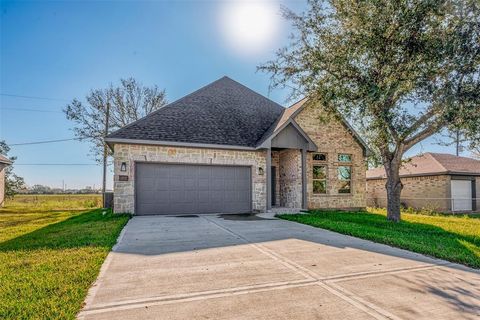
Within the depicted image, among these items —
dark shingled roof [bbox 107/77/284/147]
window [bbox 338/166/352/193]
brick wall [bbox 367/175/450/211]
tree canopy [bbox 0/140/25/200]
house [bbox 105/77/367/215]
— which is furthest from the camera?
tree canopy [bbox 0/140/25/200]

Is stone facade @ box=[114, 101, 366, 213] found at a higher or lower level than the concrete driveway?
higher

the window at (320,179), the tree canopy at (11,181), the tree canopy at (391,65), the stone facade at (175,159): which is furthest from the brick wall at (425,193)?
the tree canopy at (11,181)

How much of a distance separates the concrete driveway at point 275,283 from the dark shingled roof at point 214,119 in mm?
6304

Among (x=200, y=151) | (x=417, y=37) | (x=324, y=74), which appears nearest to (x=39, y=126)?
(x=200, y=151)

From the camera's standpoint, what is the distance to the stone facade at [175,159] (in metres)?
11.2

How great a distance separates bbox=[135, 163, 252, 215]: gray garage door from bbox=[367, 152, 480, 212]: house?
39.9 ft

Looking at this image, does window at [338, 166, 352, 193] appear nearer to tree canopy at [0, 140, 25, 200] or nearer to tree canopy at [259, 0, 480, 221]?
tree canopy at [259, 0, 480, 221]

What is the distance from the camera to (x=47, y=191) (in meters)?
56.2

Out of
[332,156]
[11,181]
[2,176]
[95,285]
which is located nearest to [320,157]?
[332,156]

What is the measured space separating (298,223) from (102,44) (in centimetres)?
1215

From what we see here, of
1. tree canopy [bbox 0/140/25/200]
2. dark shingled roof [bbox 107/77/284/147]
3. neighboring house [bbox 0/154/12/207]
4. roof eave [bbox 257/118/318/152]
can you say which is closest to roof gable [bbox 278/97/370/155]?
roof eave [bbox 257/118/318/152]

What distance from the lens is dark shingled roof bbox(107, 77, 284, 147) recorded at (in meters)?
12.1

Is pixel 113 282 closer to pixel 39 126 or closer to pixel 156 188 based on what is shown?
pixel 156 188

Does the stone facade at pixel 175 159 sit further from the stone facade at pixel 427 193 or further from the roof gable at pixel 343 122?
the stone facade at pixel 427 193
